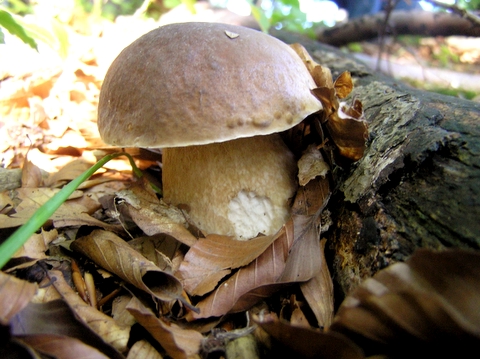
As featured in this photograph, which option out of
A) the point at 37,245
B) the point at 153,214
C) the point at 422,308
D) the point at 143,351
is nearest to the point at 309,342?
the point at 422,308

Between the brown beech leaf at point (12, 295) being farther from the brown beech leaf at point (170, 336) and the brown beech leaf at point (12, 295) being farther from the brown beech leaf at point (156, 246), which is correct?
the brown beech leaf at point (156, 246)

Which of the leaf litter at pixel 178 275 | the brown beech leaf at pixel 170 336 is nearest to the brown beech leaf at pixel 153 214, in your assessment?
the leaf litter at pixel 178 275

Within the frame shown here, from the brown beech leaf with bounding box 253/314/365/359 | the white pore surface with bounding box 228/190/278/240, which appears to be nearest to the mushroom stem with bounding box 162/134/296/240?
the white pore surface with bounding box 228/190/278/240

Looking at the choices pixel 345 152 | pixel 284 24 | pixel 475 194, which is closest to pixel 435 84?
pixel 284 24

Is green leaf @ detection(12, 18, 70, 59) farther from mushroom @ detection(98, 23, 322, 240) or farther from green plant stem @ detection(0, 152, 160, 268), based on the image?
green plant stem @ detection(0, 152, 160, 268)

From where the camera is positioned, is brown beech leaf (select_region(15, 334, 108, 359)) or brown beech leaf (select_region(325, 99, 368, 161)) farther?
brown beech leaf (select_region(325, 99, 368, 161))
